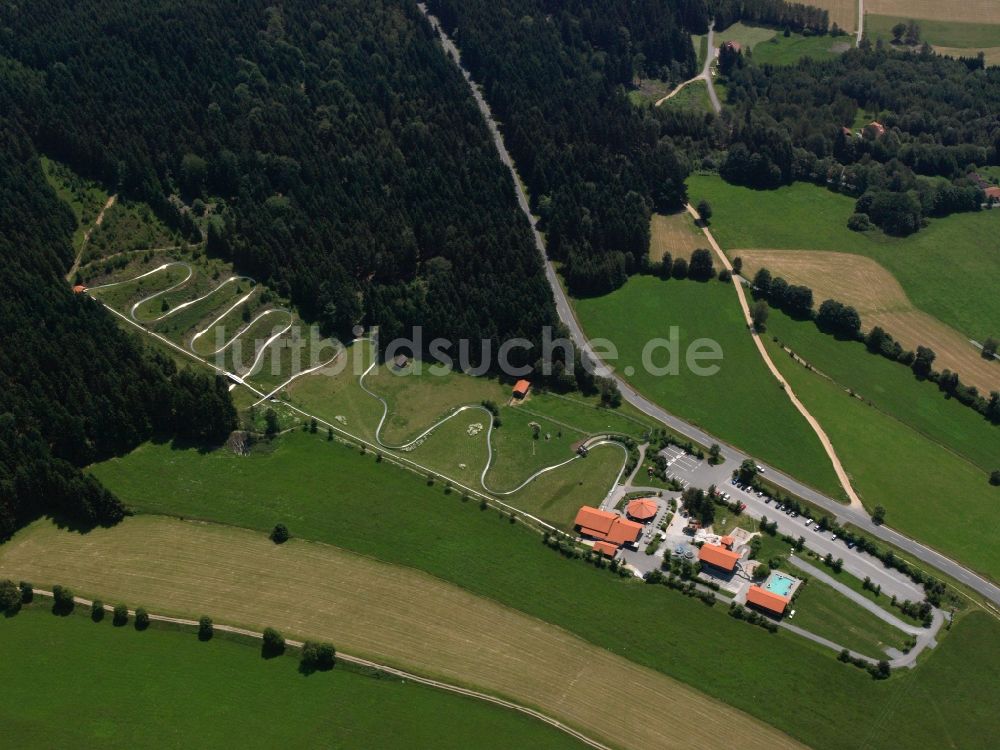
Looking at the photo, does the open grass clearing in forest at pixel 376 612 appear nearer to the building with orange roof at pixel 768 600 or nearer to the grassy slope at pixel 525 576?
the grassy slope at pixel 525 576

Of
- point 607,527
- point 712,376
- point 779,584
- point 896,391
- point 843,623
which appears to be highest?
point 896,391

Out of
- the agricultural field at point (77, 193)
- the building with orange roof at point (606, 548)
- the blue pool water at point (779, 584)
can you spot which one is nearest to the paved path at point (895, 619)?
the blue pool water at point (779, 584)

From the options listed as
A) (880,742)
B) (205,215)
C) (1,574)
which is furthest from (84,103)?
(880,742)

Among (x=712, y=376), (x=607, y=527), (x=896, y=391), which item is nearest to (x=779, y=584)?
(x=607, y=527)

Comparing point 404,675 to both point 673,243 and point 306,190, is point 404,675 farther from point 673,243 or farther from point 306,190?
point 673,243

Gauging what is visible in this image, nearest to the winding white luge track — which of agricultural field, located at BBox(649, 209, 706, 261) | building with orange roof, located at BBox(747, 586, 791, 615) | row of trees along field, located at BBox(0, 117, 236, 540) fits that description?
row of trees along field, located at BBox(0, 117, 236, 540)
